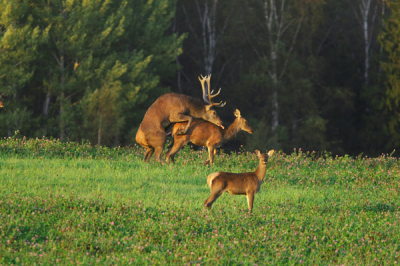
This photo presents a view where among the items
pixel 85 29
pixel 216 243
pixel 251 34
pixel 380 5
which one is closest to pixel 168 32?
pixel 251 34

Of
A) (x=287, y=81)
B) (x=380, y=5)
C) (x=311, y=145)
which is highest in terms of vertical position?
(x=380, y=5)

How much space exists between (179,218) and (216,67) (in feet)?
127

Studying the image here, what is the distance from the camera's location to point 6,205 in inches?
462

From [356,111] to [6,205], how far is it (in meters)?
38.3

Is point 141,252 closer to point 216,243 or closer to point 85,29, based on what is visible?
point 216,243

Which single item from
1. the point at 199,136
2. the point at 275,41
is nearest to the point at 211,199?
the point at 199,136

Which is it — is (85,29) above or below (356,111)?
above

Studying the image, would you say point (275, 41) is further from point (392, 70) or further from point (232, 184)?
point (232, 184)

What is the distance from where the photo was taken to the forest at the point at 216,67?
37656 millimetres

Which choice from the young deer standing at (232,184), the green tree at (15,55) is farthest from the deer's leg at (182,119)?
the green tree at (15,55)

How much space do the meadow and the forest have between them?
20929mm

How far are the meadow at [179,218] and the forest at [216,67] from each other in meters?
20.9

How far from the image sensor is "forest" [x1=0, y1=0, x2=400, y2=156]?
37.7 meters

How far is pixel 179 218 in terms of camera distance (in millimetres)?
11789
